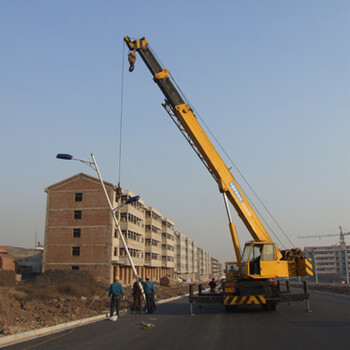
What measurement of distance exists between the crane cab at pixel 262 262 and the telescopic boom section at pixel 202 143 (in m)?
0.57

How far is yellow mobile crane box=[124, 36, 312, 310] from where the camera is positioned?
51.3ft

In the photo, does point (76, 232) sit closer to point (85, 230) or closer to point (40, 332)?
point (85, 230)

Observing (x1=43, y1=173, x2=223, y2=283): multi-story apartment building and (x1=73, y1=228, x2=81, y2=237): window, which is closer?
(x1=43, y1=173, x2=223, y2=283): multi-story apartment building

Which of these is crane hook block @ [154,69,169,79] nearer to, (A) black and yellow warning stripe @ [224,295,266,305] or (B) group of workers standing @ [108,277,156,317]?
(B) group of workers standing @ [108,277,156,317]

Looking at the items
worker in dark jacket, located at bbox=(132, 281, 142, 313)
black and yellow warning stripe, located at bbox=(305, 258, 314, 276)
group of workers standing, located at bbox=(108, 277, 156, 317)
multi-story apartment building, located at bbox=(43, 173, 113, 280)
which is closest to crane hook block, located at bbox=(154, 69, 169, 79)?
group of workers standing, located at bbox=(108, 277, 156, 317)

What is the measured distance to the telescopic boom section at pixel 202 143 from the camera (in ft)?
56.3

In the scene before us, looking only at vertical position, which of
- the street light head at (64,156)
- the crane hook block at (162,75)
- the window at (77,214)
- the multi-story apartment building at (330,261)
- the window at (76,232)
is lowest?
the multi-story apartment building at (330,261)

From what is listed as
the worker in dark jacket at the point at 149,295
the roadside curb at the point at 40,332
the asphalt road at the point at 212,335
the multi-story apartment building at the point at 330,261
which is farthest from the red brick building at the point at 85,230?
the multi-story apartment building at the point at 330,261

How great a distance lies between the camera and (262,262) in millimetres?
15891

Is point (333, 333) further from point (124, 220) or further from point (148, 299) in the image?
→ point (124, 220)

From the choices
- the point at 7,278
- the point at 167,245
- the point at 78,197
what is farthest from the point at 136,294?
the point at 167,245

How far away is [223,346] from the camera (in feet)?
28.9

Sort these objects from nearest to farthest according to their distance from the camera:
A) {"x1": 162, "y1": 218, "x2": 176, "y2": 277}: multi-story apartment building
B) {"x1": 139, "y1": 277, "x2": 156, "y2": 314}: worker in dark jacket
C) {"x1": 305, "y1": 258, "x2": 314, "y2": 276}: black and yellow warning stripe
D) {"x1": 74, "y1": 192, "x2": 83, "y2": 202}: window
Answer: {"x1": 139, "y1": 277, "x2": 156, "y2": 314}: worker in dark jacket
{"x1": 305, "y1": 258, "x2": 314, "y2": 276}: black and yellow warning stripe
{"x1": 74, "y1": 192, "x2": 83, "y2": 202}: window
{"x1": 162, "y1": 218, "x2": 176, "y2": 277}: multi-story apartment building

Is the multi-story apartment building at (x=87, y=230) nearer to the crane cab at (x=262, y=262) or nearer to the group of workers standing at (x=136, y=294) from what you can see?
the group of workers standing at (x=136, y=294)
